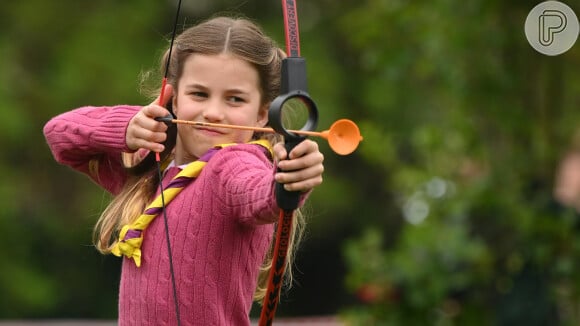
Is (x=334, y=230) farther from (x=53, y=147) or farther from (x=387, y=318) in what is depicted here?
(x=53, y=147)

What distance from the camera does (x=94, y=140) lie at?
3.31 metres

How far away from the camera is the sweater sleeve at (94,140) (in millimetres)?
3252

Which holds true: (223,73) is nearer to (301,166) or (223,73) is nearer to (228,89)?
(228,89)

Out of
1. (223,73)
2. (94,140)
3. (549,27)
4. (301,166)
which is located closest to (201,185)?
(223,73)

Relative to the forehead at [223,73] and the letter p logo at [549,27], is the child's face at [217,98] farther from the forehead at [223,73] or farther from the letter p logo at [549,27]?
→ the letter p logo at [549,27]

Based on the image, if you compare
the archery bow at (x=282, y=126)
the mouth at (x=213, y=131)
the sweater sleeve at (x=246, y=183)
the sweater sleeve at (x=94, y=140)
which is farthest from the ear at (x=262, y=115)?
the archery bow at (x=282, y=126)

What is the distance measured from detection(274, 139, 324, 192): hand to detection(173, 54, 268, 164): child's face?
593 millimetres

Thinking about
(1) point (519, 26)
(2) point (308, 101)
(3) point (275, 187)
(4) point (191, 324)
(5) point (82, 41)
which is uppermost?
(5) point (82, 41)

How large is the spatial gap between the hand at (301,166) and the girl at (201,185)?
30 cm

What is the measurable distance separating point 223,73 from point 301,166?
683 millimetres

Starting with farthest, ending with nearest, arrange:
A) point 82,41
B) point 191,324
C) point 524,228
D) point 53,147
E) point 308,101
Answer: point 82,41 → point 524,228 → point 53,147 → point 191,324 → point 308,101

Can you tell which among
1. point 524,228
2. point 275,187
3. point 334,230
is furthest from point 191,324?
point 334,230

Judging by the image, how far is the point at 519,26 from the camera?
6.16 meters

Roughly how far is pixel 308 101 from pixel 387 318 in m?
4.14
